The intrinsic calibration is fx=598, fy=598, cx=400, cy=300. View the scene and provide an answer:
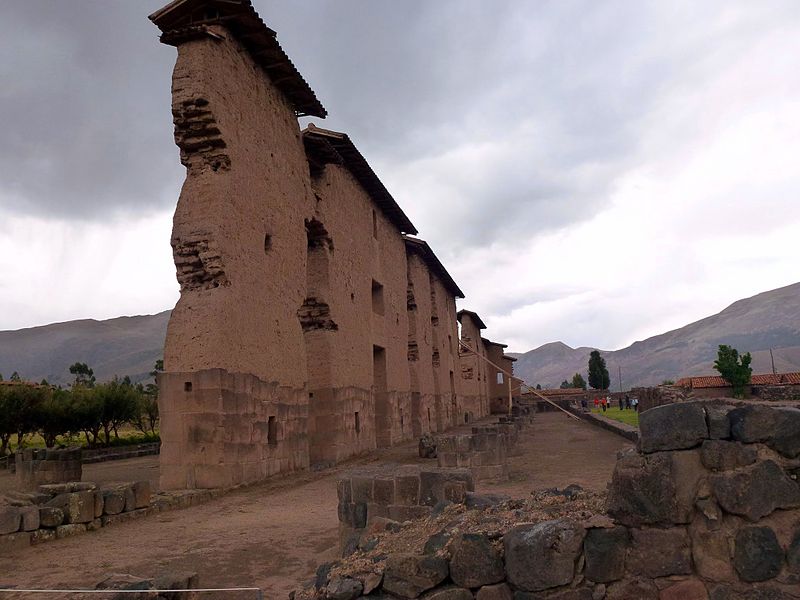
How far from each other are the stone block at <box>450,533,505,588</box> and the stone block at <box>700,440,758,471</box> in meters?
1.56

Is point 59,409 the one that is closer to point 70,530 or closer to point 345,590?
point 70,530

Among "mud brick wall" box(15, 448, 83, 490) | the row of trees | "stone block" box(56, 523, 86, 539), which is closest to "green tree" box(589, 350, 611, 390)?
the row of trees

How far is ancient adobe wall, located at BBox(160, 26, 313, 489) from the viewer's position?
38.3 feet

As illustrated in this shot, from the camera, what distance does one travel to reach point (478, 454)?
527 inches

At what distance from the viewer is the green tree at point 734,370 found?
1607 inches

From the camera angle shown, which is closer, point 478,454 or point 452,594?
point 452,594

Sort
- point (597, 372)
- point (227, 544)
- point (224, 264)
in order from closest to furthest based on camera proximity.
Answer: point (227, 544) → point (224, 264) → point (597, 372)

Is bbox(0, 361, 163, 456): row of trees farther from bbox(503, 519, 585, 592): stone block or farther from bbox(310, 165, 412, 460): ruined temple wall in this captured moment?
bbox(503, 519, 585, 592): stone block

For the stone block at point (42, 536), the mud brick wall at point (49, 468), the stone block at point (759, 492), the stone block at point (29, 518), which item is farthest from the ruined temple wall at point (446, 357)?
the stone block at point (759, 492)

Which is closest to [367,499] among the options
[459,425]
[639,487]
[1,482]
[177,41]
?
[639,487]

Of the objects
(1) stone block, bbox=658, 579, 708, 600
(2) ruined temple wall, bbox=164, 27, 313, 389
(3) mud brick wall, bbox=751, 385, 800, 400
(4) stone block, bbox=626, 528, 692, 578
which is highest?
(2) ruined temple wall, bbox=164, 27, 313, 389

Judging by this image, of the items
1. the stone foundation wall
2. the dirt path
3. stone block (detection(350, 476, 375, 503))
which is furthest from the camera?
the stone foundation wall

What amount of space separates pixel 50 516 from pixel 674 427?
8.68 meters

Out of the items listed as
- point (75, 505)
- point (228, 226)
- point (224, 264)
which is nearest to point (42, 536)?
point (75, 505)
